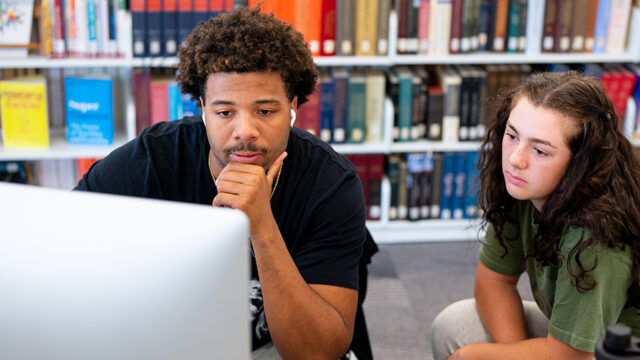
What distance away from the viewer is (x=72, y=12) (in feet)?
8.57

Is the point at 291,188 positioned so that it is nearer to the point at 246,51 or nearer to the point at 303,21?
the point at 246,51

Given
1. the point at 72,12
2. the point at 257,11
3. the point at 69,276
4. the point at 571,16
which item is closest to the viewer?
the point at 69,276

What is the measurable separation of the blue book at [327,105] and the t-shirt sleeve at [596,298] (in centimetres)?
165

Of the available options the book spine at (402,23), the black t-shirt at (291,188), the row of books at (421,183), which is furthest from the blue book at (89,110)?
the black t-shirt at (291,188)

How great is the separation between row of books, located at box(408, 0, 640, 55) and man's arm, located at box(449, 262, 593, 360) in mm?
1441

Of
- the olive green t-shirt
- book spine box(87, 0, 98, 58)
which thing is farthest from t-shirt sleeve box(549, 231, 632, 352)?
book spine box(87, 0, 98, 58)

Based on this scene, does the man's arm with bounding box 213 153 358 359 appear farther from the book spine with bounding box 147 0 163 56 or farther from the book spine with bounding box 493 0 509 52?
the book spine with bounding box 493 0 509 52

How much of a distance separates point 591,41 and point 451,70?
1.85ft

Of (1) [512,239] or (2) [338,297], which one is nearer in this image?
(2) [338,297]

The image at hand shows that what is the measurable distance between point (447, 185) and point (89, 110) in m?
1.46

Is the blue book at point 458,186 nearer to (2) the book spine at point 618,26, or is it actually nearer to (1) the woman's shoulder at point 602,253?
(2) the book spine at point 618,26

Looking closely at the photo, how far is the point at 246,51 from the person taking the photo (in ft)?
4.25

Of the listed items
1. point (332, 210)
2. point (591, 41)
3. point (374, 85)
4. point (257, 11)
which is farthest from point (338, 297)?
point (591, 41)

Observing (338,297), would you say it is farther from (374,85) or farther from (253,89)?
(374,85)
